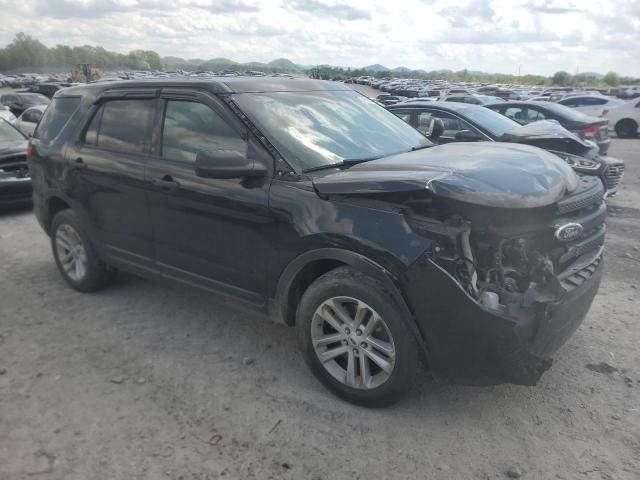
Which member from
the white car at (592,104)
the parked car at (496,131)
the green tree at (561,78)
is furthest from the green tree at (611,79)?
the parked car at (496,131)

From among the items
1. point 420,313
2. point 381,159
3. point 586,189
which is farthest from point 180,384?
point 586,189

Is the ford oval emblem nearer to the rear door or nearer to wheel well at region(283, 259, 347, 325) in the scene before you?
wheel well at region(283, 259, 347, 325)

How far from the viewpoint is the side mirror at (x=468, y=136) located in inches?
293

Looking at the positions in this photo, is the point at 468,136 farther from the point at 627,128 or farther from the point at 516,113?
the point at 627,128

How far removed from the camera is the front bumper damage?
8.73 feet

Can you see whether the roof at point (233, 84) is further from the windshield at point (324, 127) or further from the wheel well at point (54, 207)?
the wheel well at point (54, 207)

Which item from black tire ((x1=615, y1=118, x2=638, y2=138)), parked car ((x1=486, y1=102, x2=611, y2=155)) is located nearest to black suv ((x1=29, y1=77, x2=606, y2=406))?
parked car ((x1=486, y1=102, x2=611, y2=155))

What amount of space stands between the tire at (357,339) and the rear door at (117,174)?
65.5 inches

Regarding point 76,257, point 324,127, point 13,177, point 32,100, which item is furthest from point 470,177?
point 32,100

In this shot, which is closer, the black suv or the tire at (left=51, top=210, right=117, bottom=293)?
the black suv

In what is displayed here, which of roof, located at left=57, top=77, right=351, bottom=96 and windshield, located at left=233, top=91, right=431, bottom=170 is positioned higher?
roof, located at left=57, top=77, right=351, bottom=96

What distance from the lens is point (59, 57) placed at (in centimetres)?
12319

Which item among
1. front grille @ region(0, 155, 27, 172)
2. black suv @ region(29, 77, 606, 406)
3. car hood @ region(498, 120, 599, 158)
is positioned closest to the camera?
black suv @ region(29, 77, 606, 406)

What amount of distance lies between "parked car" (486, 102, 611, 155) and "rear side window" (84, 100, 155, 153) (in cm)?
805
